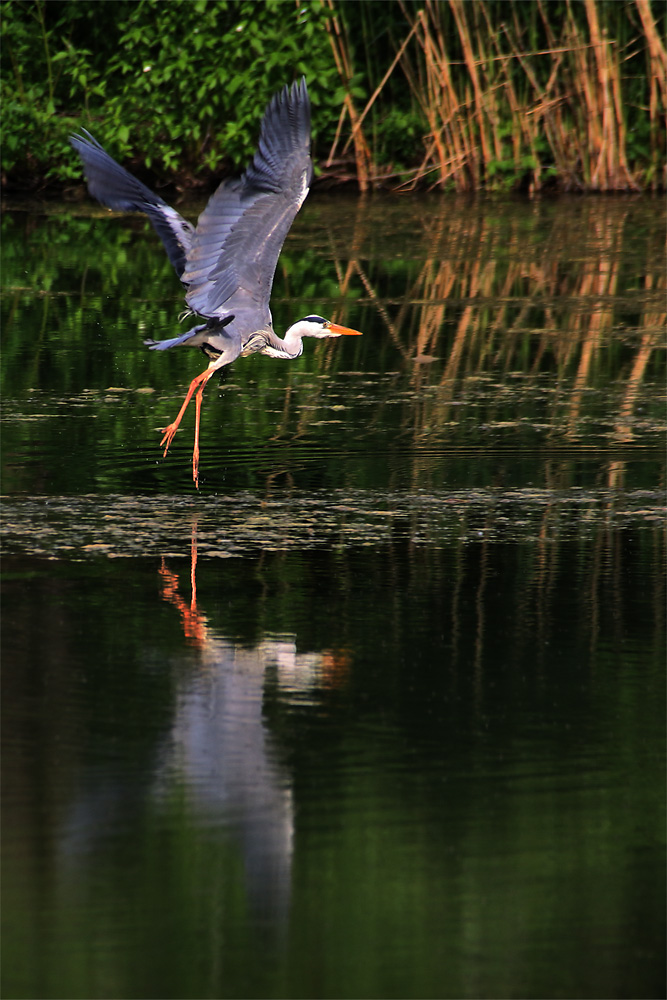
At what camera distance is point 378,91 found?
14969 millimetres

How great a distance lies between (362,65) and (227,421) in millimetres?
9138

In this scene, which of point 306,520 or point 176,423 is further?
point 176,423

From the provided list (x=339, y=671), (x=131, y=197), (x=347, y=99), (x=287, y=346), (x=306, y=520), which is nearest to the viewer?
(x=339, y=671)

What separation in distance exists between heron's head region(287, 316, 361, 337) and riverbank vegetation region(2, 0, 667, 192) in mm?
6536

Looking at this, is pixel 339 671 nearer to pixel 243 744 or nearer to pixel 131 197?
pixel 243 744

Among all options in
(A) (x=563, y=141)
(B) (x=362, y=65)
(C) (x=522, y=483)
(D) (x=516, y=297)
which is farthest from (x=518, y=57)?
(C) (x=522, y=483)

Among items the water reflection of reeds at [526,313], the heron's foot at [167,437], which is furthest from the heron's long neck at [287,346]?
the heron's foot at [167,437]

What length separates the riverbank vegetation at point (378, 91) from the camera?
1467 cm

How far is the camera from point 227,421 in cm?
830

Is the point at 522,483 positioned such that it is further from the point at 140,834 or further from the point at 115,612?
the point at 140,834

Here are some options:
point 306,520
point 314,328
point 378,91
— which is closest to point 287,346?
point 314,328

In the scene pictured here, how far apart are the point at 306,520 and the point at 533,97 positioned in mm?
9849

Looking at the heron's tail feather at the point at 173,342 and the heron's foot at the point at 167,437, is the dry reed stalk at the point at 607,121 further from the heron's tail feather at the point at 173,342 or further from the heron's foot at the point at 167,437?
the heron's foot at the point at 167,437

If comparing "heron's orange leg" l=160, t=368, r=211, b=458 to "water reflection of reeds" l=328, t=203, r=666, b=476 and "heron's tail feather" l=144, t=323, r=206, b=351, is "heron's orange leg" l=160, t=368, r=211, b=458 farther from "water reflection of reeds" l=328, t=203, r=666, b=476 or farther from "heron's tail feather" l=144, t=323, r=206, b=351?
"water reflection of reeds" l=328, t=203, r=666, b=476
